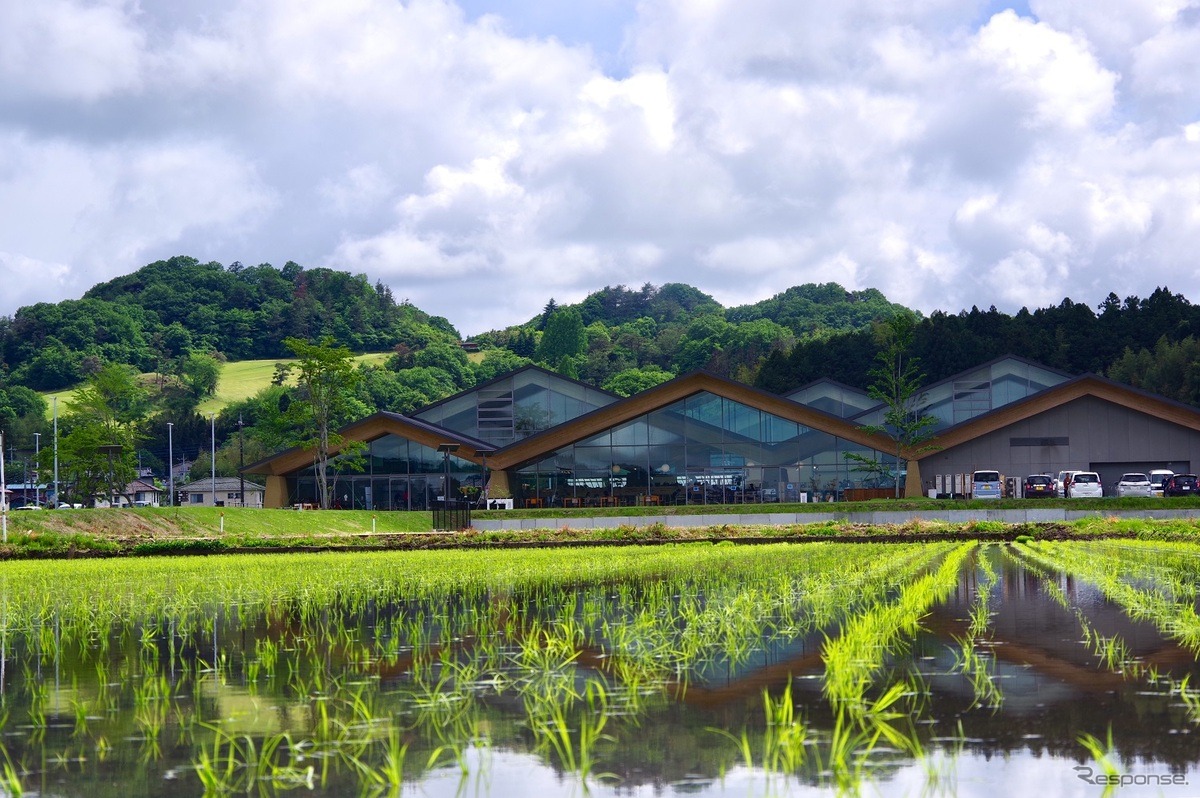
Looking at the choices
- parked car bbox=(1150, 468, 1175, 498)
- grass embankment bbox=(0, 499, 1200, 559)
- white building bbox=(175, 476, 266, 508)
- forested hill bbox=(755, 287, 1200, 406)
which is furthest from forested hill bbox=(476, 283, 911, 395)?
grass embankment bbox=(0, 499, 1200, 559)

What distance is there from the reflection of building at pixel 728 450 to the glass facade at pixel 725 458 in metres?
0.04

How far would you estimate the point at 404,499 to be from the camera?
2181 inches

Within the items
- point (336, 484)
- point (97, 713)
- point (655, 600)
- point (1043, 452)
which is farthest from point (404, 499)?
point (97, 713)

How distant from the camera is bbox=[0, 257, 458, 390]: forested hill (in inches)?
4956

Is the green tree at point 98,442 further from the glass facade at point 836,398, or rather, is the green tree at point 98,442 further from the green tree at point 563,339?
the green tree at point 563,339

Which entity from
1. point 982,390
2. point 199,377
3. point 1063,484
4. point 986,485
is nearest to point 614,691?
point 986,485

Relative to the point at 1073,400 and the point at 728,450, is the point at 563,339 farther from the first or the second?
the point at 1073,400

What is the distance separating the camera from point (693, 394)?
5269cm

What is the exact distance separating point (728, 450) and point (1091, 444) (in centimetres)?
1495

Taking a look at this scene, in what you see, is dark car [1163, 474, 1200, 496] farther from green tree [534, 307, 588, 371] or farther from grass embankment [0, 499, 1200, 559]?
green tree [534, 307, 588, 371]

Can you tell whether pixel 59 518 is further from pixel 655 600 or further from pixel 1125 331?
pixel 1125 331

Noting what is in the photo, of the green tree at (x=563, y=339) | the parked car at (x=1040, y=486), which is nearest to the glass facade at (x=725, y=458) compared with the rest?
the parked car at (x=1040, y=486)

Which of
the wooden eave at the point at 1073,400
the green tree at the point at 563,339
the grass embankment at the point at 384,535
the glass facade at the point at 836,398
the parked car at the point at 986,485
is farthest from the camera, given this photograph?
the green tree at the point at 563,339

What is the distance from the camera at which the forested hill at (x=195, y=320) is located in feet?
413
